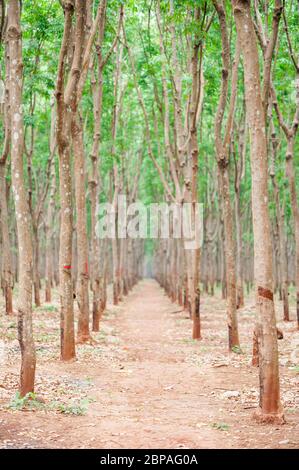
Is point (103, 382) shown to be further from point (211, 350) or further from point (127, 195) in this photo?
point (127, 195)

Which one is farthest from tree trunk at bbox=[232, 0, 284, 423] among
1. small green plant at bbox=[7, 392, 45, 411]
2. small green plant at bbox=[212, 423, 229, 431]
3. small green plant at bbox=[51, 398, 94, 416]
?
small green plant at bbox=[7, 392, 45, 411]

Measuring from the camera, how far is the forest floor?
18.3 ft

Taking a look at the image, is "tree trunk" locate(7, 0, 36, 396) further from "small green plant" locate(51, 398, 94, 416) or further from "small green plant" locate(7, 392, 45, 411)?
"small green plant" locate(51, 398, 94, 416)

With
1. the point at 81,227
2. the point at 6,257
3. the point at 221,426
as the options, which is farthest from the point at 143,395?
the point at 6,257

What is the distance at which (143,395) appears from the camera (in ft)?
25.5

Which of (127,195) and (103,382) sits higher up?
(127,195)

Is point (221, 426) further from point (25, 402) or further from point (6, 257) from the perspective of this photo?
point (6, 257)

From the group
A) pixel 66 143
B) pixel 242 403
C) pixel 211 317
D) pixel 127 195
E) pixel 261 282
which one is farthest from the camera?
pixel 127 195

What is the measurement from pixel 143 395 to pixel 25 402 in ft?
5.99

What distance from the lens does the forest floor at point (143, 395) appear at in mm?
5566

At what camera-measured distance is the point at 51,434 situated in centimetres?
562

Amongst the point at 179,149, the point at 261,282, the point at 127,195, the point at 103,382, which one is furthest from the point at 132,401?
the point at 127,195

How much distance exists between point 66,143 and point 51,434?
543cm

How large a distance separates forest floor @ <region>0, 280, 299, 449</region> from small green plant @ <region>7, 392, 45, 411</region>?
0.02 meters
